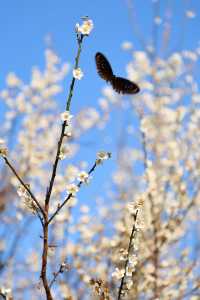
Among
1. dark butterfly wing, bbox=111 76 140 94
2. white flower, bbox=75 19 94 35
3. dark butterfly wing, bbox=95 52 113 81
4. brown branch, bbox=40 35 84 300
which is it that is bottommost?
brown branch, bbox=40 35 84 300

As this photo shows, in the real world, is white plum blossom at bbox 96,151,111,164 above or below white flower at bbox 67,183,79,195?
above

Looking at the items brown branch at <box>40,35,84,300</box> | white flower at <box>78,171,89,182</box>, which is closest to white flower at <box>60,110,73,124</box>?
brown branch at <box>40,35,84,300</box>

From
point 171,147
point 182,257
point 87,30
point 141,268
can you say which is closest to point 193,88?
point 171,147

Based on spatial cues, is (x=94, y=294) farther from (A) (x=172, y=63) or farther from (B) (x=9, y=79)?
(B) (x=9, y=79)

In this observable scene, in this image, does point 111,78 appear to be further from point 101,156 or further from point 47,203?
point 47,203

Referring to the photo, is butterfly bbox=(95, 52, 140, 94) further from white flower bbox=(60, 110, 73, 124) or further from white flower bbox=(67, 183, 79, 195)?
white flower bbox=(67, 183, 79, 195)

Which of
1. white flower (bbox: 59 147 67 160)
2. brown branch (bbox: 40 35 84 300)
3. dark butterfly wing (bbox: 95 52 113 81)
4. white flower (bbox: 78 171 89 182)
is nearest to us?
brown branch (bbox: 40 35 84 300)

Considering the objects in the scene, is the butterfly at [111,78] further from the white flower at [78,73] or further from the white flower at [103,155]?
the white flower at [103,155]
